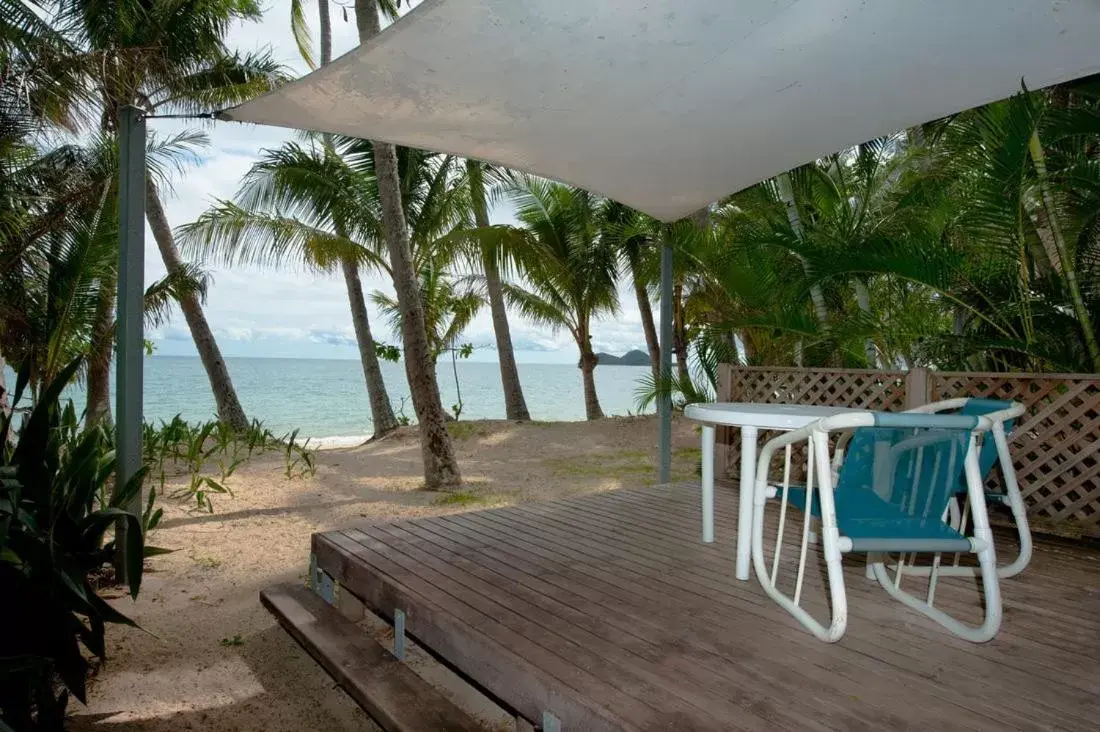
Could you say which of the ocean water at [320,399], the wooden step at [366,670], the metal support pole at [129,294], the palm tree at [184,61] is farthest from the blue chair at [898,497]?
the ocean water at [320,399]

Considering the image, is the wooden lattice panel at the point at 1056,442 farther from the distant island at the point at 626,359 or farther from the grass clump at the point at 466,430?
the distant island at the point at 626,359

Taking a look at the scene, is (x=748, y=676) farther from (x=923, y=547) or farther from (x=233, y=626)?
(x=233, y=626)

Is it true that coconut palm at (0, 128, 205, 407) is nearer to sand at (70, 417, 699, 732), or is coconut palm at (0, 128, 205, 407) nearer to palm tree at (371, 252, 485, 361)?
sand at (70, 417, 699, 732)

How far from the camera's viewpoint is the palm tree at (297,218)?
9734 millimetres

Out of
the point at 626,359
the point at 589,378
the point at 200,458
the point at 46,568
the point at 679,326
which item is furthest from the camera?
the point at 626,359

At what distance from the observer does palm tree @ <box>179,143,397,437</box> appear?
9.73 meters

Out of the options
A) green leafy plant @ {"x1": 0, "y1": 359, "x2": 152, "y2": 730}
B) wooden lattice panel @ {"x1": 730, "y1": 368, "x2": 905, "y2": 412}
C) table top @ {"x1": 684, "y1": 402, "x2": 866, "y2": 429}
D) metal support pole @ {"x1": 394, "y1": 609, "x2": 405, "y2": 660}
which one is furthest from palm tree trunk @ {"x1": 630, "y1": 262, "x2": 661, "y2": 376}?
green leafy plant @ {"x1": 0, "y1": 359, "x2": 152, "y2": 730}

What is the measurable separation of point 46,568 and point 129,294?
145 cm

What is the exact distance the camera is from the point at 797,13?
2.88 metres

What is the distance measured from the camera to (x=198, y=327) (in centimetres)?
1034

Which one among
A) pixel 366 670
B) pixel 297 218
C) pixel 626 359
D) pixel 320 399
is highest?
pixel 297 218

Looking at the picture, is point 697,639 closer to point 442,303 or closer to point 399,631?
point 399,631

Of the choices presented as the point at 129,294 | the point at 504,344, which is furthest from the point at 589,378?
the point at 129,294

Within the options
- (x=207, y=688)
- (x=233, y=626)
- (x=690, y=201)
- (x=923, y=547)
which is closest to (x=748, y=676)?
(x=923, y=547)
